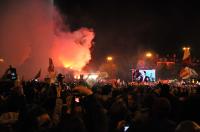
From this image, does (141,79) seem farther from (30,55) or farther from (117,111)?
(30,55)

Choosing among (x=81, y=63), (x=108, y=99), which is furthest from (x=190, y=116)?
(x=81, y=63)

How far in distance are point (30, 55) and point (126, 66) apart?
4648 cm

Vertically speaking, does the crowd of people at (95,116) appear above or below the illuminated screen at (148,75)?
below

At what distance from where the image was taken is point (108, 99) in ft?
36.2

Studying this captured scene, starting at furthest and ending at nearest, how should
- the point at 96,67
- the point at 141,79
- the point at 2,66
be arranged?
the point at 96,67 < the point at 2,66 < the point at 141,79

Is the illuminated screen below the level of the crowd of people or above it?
above

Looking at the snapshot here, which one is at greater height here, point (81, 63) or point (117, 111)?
point (81, 63)

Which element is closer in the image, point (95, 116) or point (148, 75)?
point (95, 116)

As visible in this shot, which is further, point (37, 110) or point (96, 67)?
point (96, 67)

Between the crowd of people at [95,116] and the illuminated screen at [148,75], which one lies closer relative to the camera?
the crowd of people at [95,116]

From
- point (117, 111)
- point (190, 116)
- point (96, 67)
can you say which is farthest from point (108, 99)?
point (96, 67)

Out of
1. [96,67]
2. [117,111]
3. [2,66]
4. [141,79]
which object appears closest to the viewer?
[117,111]

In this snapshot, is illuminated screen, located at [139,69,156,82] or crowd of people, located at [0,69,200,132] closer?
crowd of people, located at [0,69,200,132]

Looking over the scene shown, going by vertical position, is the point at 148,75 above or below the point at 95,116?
above
